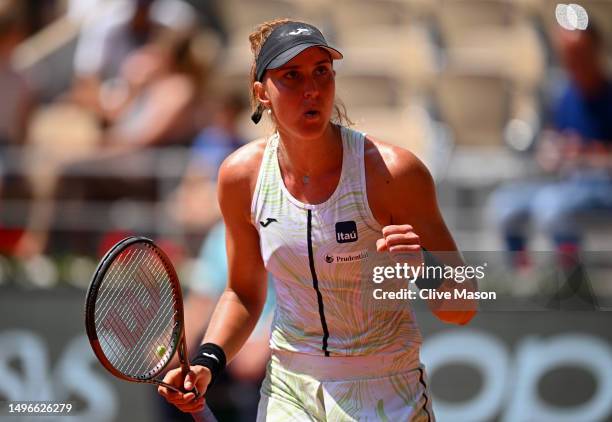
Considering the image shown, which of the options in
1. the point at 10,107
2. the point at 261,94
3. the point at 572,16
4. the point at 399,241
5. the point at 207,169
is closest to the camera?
the point at 399,241

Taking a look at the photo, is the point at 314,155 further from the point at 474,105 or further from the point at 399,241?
the point at 474,105

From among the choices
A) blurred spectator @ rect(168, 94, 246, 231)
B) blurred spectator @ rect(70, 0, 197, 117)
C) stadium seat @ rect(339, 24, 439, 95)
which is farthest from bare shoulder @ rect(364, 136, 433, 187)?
blurred spectator @ rect(70, 0, 197, 117)

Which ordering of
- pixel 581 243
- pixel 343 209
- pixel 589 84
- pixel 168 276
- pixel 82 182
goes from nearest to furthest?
pixel 343 209 → pixel 168 276 → pixel 581 243 → pixel 589 84 → pixel 82 182

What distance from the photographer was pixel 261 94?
3238 mm

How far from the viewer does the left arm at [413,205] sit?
3.08 metres

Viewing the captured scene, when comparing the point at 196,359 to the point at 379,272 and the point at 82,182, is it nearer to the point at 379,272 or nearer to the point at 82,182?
the point at 379,272

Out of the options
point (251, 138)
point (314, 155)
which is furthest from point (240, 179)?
point (251, 138)

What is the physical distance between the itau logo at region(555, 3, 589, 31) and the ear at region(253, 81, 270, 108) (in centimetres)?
346

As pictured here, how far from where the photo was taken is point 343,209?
10.2 feet

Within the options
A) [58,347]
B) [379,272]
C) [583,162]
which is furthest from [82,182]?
[379,272]

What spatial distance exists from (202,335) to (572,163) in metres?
2.25

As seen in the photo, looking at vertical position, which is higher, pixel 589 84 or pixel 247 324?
pixel 589 84

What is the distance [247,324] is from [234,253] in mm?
228

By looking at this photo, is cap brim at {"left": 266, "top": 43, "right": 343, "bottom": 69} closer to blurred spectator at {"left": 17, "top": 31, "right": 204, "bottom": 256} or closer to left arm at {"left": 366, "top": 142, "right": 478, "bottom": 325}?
left arm at {"left": 366, "top": 142, "right": 478, "bottom": 325}
